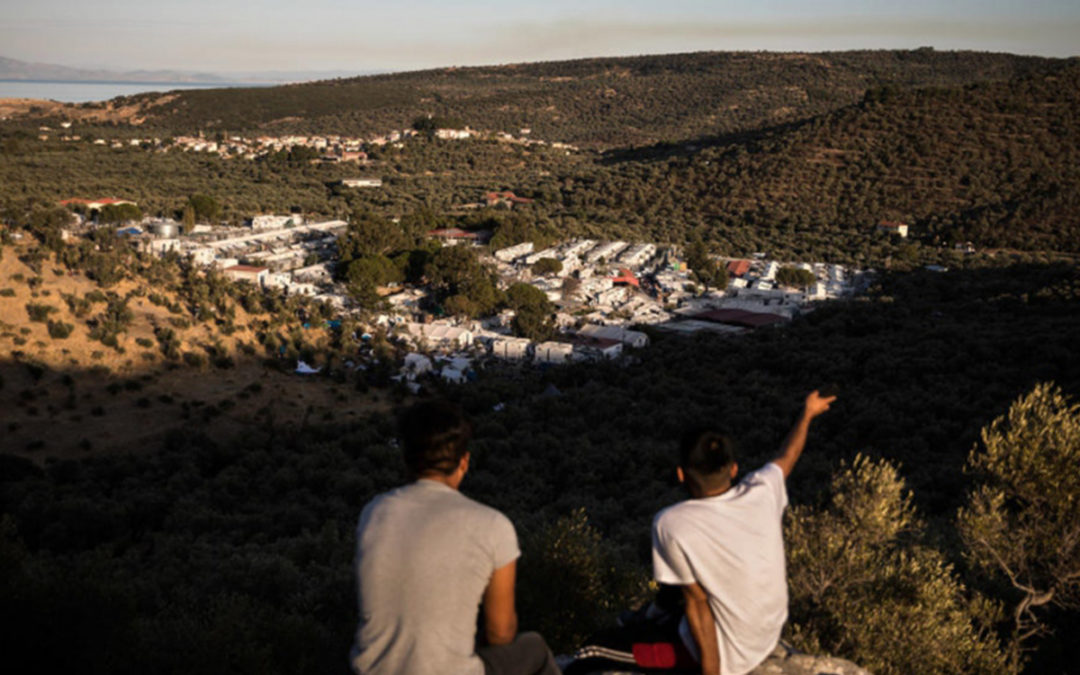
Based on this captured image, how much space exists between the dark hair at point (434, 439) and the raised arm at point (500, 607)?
0.36m

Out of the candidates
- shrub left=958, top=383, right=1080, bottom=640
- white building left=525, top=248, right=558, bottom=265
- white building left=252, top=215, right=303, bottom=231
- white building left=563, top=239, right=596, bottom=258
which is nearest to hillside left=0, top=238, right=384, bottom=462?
white building left=525, top=248, right=558, bottom=265

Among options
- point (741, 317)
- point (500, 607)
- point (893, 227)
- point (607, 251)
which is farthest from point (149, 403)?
point (893, 227)

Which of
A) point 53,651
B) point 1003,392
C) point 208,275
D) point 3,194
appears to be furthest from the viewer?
point 3,194

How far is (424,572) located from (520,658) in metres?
0.59

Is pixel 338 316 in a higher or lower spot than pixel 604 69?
lower

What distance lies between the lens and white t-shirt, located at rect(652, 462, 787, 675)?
255cm

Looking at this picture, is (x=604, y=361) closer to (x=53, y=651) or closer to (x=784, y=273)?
(x=784, y=273)

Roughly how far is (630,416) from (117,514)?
9544 mm

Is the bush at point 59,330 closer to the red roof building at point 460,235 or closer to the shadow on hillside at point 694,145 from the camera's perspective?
the red roof building at point 460,235

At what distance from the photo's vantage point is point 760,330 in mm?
24172

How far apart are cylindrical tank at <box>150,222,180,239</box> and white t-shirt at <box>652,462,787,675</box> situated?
113 feet

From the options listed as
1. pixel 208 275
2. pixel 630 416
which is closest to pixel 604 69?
pixel 208 275

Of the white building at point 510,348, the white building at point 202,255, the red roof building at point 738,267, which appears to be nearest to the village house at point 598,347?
the white building at point 510,348

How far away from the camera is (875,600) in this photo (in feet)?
14.5
